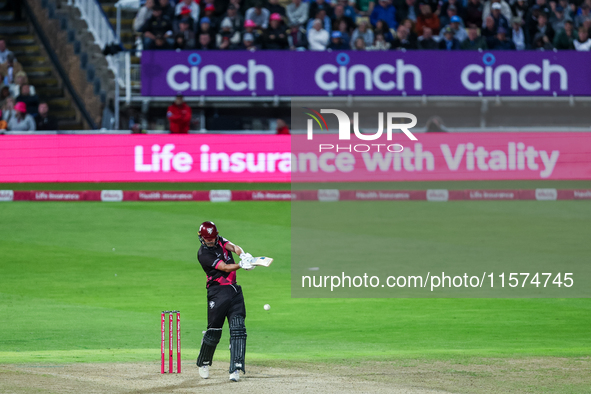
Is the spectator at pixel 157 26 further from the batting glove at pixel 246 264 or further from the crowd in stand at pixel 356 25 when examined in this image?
the batting glove at pixel 246 264

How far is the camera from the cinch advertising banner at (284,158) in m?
24.4

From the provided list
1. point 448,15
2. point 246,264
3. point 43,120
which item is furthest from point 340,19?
point 246,264

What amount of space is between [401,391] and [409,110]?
16508mm

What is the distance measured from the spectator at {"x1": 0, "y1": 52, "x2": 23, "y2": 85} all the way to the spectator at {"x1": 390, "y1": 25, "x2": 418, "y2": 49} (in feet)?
34.8

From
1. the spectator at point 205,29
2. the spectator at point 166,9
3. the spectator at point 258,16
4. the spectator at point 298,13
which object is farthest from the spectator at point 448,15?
the spectator at point 166,9

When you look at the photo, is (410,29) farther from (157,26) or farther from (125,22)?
(125,22)

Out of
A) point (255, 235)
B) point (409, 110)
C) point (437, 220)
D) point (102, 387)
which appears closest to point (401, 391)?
point (102, 387)

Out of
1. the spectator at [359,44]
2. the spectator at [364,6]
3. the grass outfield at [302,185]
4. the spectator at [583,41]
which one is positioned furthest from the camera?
the spectator at [364,6]

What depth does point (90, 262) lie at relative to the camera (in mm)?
19500

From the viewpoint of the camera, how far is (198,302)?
1700 centimetres

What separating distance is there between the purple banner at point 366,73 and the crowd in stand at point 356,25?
0.75 meters

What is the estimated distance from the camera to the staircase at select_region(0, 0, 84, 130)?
95.5 ft

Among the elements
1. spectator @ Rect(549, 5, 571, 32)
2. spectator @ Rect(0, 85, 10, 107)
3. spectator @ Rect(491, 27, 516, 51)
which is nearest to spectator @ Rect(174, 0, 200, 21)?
spectator @ Rect(0, 85, 10, 107)

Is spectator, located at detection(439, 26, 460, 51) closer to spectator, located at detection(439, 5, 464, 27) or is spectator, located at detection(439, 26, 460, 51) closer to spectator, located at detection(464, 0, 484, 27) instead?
spectator, located at detection(439, 5, 464, 27)
